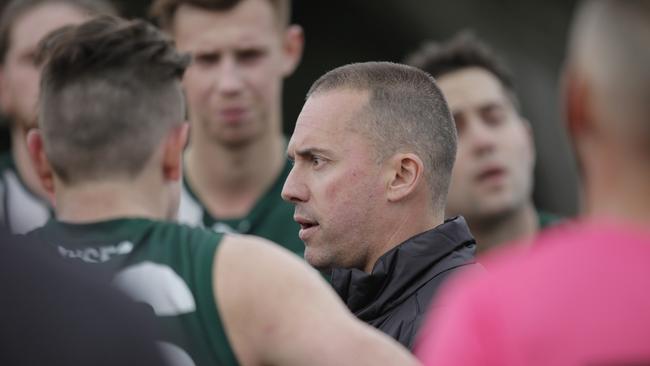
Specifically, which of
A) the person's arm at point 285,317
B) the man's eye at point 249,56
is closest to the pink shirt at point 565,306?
the person's arm at point 285,317

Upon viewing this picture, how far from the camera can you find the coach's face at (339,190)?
412 centimetres

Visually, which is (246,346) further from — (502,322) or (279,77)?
(279,77)

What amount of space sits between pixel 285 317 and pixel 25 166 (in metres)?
3.71

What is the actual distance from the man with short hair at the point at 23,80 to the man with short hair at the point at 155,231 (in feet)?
6.04

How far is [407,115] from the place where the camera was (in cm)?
415

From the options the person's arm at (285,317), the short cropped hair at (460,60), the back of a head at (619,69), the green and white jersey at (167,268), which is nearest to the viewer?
the back of a head at (619,69)

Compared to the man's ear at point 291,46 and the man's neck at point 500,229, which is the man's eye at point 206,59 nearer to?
the man's ear at point 291,46

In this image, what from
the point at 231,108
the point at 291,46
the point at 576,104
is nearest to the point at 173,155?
the point at 576,104

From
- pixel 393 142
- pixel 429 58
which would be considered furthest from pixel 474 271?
pixel 429 58

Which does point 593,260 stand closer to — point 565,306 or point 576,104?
point 565,306

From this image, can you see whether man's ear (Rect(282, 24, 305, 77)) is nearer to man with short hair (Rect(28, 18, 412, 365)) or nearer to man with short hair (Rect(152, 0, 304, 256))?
man with short hair (Rect(152, 0, 304, 256))

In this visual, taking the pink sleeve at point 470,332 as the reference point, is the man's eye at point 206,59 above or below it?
below

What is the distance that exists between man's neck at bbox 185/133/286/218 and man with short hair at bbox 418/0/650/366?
422 centimetres

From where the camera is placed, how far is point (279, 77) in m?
6.75
